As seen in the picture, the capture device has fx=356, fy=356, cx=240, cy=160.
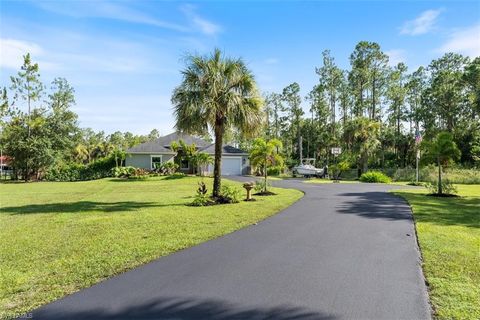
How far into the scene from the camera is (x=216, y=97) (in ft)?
43.6

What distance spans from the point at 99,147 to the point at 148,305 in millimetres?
56085

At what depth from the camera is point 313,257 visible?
5.89 m

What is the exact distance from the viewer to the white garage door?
38000 mm

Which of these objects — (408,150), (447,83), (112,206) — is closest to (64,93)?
(112,206)

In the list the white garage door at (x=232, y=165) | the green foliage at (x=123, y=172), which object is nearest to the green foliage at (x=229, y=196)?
the green foliage at (x=123, y=172)

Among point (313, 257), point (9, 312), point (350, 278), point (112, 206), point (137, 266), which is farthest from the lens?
point (112, 206)

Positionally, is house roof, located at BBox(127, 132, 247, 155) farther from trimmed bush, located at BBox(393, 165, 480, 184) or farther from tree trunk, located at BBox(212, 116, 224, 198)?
tree trunk, located at BBox(212, 116, 224, 198)

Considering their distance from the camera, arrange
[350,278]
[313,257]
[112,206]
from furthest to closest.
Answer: [112,206] → [313,257] → [350,278]

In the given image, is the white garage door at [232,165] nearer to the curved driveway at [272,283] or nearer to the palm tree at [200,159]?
the palm tree at [200,159]

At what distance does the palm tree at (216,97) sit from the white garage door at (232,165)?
24.0m

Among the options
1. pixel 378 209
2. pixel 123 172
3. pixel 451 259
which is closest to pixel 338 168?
pixel 123 172

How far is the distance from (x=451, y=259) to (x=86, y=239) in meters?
6.79

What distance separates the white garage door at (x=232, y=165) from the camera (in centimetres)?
3800

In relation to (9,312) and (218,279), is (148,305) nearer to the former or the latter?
(218,279)
